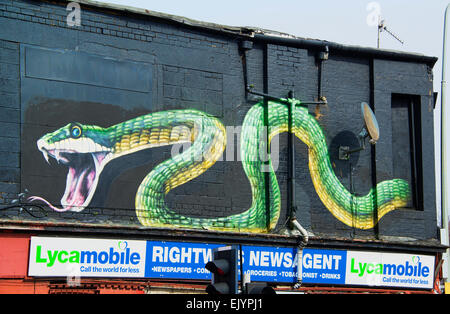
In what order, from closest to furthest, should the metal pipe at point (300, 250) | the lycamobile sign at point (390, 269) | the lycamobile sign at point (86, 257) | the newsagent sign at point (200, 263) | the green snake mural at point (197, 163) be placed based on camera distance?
the lycamobile sign at point (86, 257) < the newsagent sign at point (200, 263) < the green snake mural at point (197, 163) < the metal pipe at point (300, 250) < the lycamobile sign at point (390, 269)

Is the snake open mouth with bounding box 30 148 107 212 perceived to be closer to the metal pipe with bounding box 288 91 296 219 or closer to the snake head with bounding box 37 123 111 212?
the snake head with bounding box 37 123 111 212

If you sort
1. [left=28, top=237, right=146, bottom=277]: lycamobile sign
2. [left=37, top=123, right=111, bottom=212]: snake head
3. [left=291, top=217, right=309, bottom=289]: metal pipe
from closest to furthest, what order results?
[left=28, top=237, right=146, bottom=277]: lycamobile sign → [left=37, top=123, right=111, bottom=212]: snake head → [left=291, top=217, right=309, bottom=289]: metal pipe

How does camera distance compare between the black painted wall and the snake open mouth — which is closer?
the black painted wall

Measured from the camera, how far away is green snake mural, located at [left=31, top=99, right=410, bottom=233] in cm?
1454

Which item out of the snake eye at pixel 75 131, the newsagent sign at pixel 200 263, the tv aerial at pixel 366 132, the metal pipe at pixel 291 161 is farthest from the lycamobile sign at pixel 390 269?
the snake eye at pixel 75 131

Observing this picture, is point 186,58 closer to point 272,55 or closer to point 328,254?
point 272,55

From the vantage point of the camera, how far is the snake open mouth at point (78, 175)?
14297 millimetres

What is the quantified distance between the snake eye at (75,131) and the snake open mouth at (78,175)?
35 cm

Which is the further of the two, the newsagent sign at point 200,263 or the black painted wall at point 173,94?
the black painted wall at point 173,94

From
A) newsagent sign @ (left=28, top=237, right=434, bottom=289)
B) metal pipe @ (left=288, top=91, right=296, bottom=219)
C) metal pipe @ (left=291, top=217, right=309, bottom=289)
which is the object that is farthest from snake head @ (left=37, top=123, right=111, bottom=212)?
metal pipe @ (left=291, top=217, right=309, bottom=289)

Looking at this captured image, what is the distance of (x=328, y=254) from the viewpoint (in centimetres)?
1678

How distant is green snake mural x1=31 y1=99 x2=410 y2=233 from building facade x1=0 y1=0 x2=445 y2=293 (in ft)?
0.10

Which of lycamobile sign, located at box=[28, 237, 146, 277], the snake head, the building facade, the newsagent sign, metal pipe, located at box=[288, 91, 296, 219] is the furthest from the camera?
metal pipe, located at box=[288, 91, 296, 219]

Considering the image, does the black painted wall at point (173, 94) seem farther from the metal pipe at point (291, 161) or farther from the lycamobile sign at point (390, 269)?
the lycamobile sign at point (390, 269)
